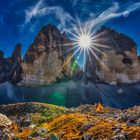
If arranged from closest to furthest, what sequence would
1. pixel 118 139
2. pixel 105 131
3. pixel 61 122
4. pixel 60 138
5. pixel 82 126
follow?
1. pixel 118 139
2. pixel 105 131
3. pixel 60 138
4. pixel 82 126
5. pixel 61 122

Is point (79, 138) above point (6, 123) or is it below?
below

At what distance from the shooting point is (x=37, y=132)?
84875 mm

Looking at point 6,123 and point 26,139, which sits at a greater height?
point 6,123

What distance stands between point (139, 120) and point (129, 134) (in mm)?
14173

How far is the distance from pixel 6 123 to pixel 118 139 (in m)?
17.8

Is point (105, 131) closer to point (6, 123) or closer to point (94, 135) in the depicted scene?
point (94, 135)

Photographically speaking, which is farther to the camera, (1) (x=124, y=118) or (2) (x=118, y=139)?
(1) (x=124, y=118)

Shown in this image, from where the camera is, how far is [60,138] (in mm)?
73750

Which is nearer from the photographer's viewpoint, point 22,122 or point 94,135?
point 94,135

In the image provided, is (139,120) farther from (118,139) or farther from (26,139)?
(26,139)

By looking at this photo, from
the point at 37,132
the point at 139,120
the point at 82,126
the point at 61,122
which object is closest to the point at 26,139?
the point at 37,132

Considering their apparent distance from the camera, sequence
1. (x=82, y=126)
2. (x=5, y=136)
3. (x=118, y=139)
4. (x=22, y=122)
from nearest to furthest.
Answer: (x=5, y=136), (x=118, y=139), (x=82, y=126), (x=22, y=122)

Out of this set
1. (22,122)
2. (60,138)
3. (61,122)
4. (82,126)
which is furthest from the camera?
(22,122)

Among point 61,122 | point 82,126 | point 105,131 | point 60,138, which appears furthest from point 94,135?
point 61,122
